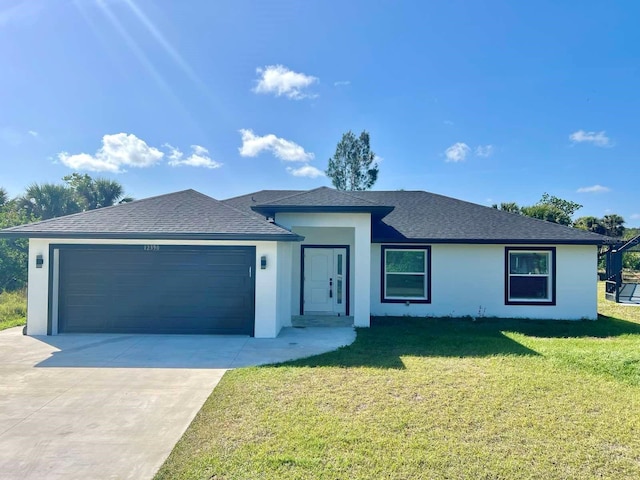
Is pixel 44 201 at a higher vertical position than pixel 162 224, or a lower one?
higher

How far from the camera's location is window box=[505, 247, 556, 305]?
1184cm

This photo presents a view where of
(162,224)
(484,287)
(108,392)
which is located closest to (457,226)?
(484,287)

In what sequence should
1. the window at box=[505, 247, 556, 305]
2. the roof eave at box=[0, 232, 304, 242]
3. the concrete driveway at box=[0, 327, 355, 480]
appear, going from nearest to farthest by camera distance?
the concrete driveway at box=[0, 327, 355, 480]
the roof eave at box=[0, 232, 304, 242]
the window at box=[505, 247, 556, 305]

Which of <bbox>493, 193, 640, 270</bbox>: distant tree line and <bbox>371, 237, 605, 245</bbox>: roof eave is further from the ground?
<bbox>493, 193, 640, 270</bbox>: distant tree line

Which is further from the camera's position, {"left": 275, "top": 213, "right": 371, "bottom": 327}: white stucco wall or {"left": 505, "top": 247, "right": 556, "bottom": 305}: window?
{"left": 505, "top": 247, "right": 556, "bottom": 305}: window

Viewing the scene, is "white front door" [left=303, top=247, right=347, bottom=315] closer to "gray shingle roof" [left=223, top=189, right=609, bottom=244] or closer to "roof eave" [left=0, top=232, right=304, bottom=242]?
"gray shingle roof" [left=223, top=189, right=609, bottom=244]

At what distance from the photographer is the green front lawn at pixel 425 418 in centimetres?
345

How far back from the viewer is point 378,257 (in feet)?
39.7

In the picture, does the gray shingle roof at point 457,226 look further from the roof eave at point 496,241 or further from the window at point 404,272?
the window at point 404,272

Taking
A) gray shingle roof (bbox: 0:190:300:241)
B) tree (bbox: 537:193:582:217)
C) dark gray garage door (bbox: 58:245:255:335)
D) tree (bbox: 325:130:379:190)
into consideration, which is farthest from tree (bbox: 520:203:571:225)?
dark gray garage door (bbox: 58:245:255:335)

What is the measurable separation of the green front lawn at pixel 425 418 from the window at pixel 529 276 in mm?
4088

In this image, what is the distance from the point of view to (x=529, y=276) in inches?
471

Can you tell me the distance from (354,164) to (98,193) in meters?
25.4

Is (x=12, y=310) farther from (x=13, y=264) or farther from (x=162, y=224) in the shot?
(x=162, y=224)
